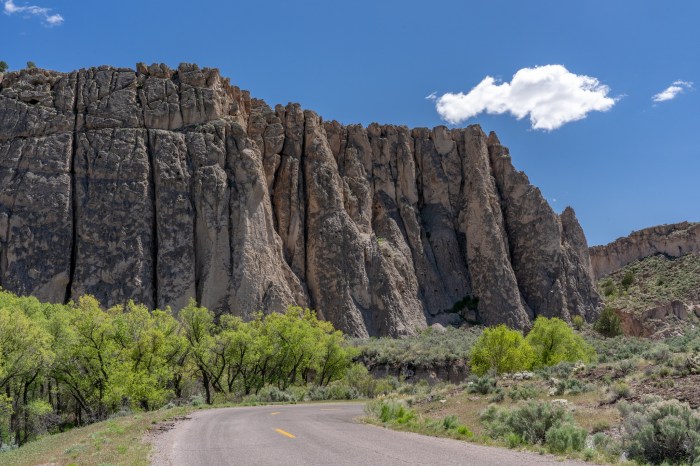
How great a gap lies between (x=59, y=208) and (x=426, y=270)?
46939mm

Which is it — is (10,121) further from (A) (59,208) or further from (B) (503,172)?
(B) (503,172)

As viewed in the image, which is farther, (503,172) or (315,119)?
(503,172)

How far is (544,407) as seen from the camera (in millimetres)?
14523

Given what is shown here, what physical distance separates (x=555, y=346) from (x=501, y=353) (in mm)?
7881

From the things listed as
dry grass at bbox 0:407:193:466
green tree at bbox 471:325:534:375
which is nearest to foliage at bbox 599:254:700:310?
green tree at bbox 471:325:534:375

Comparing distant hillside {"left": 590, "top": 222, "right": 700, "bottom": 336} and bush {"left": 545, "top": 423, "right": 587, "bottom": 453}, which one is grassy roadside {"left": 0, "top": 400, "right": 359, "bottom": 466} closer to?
bush {"left": 545, "top": 423, "right": 587, "bottom": 453}

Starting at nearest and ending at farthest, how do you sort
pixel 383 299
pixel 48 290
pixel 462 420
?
pixel 462 420, pixel 48 290, pixel 383 299

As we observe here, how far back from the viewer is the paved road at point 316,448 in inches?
428

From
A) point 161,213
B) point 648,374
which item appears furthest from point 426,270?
point 648,374

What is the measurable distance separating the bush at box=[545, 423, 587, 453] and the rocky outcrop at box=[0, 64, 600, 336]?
1888 inches

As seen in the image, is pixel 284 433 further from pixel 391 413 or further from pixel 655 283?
pixel 655 283

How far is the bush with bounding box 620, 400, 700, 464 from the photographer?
1047cm

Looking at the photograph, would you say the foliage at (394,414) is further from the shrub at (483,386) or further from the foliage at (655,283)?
the foliage at (655,283)

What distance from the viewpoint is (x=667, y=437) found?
10641 millimetres
